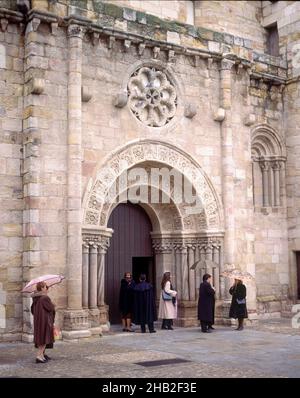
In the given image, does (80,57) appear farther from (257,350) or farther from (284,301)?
(284,301)

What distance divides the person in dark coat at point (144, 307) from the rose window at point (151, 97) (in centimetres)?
411

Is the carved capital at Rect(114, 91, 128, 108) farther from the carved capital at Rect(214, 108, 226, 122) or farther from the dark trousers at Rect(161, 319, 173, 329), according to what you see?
the dark trousers at Rect(161, 319, 173, 329)

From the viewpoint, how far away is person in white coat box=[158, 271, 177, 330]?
1445 centimetres

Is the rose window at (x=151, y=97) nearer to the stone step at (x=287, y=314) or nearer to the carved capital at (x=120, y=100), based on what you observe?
the carved capital at (x=120, y=100)

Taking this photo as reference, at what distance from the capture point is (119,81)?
1434 cm

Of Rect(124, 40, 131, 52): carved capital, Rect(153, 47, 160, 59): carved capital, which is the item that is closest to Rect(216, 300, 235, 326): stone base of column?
Rect(153, 47, 160, 59): carved capital

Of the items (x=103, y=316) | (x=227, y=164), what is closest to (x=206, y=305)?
(x=103, y=316)

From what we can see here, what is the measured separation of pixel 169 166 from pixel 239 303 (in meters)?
3.83

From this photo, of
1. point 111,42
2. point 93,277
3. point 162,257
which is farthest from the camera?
point 162,257

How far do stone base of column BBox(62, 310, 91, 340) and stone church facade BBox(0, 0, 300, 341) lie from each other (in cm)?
3

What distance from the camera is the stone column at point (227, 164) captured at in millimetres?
15461

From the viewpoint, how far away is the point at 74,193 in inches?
512

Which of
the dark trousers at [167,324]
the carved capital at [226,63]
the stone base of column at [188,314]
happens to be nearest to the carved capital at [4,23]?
the carved capital at [226,63]

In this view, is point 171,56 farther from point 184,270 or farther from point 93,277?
point 93,277
